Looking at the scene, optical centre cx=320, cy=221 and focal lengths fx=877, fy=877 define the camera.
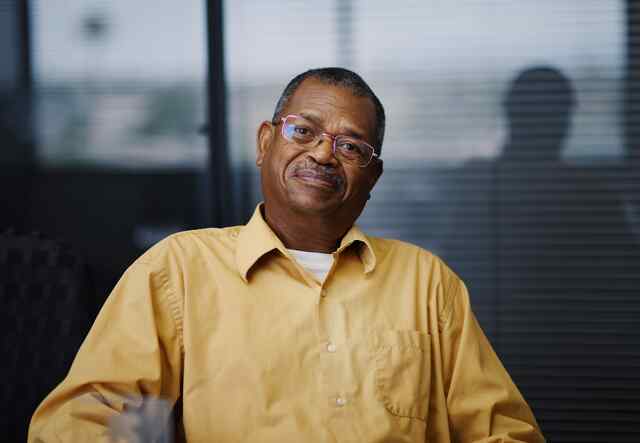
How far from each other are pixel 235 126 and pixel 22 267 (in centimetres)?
150

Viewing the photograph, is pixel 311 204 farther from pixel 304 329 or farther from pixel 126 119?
pixel 126 119

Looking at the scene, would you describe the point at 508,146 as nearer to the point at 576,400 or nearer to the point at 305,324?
the point at 576,400

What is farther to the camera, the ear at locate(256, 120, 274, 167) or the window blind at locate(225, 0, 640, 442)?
the window blind at locate(225, 0, 640, 442)

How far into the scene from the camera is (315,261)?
208cm

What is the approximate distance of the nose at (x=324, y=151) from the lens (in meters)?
2.02

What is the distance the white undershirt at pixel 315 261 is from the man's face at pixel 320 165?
10cm

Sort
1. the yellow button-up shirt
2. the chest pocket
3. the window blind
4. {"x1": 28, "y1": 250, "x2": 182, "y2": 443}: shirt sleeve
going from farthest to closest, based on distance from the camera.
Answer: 1. the window blind
2. the chest pocket
3. the yellow button-up shirt
4. {"x1": 28, "y1": 250, "x2": 182, "y2": 443}: shirt sleeve

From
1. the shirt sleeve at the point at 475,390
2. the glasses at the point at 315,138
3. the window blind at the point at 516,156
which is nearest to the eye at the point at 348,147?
the glasses at the point at 315,138

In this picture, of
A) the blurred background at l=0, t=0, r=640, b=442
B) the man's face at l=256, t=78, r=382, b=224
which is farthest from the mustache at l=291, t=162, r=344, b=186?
the blurred background at l=0, t=0, r=640, b=442

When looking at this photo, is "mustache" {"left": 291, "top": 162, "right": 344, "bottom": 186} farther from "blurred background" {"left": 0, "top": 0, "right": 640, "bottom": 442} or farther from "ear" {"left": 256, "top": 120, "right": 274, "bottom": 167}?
"blurred background" {"left": 0, "top": 0, "right": 640, "bottom": 442}

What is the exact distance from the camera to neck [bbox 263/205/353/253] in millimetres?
2059

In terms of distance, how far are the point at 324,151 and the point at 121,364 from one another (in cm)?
66

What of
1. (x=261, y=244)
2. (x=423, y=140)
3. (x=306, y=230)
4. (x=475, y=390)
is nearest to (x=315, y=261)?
(x=306, y=230)

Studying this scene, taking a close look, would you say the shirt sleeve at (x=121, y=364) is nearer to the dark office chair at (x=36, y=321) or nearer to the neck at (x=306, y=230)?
the dark office chair at (x=36, y=321)
